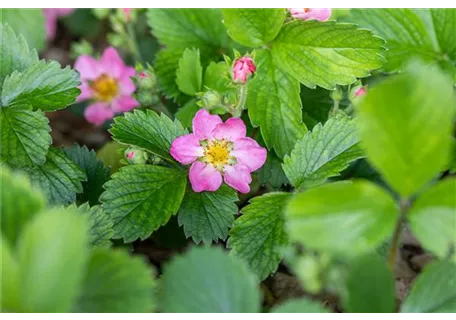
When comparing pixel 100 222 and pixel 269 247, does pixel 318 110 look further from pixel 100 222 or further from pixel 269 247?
pixel 100 222

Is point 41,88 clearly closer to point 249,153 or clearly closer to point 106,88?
point 249,153

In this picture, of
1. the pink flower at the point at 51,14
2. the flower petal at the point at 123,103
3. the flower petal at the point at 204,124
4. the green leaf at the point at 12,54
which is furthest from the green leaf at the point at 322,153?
the pink flower at the point at 51,14

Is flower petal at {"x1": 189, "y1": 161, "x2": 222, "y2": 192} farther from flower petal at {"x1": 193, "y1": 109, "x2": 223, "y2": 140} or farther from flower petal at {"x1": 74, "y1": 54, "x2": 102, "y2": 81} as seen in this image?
flower petal at {"x1": 74, "y1": 54, "x2": 102, "y2": 81}

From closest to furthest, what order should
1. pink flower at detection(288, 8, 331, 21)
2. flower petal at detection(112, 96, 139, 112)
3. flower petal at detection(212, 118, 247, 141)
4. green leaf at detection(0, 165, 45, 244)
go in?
green leaf at detection(0, 165, 45, 244) → flower petal at detection(212, 118, 247, 141) → pink flower at detection(288, 8, 331, 21) → flower petal at detection(112, 96, 139, 112)

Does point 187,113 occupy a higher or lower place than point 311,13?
lower

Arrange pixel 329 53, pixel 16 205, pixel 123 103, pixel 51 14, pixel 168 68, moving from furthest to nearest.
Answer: pixel 51 14, pixel 123 103, pixel 168 68, pixel 329 53, pixel 16 205

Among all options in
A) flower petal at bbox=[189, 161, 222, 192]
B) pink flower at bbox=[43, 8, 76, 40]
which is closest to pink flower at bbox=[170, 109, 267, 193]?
flower petal at bbox=[189, 161, 222, 192]

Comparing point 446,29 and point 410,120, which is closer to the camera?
point 410,120

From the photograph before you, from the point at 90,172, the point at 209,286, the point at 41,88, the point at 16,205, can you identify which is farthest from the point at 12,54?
the point at 209,286
